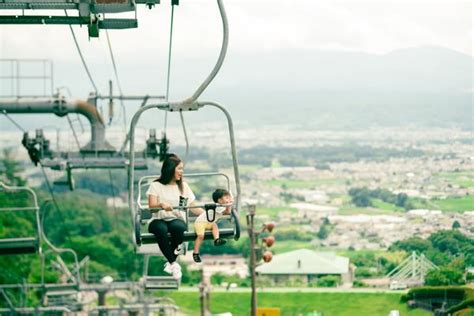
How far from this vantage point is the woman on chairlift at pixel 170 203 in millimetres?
14047

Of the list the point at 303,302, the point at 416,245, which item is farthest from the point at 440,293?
the point at 303,302

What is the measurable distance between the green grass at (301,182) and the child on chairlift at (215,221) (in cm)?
13367

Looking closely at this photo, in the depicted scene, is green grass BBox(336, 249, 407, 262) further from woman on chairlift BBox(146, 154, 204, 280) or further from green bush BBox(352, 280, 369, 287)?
woman on chairlift BBox(146, 154, 204, 280)

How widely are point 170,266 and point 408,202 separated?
294 feet

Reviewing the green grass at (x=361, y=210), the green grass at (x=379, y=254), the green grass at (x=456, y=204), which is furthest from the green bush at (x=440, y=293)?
the green grass at (x=361, y=210)

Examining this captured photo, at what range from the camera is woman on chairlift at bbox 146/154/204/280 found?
1405cm

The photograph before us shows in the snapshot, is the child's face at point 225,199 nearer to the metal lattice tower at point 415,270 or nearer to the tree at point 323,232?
the metal lattice tower at point 415,270

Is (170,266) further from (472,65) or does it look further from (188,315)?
(472,65)

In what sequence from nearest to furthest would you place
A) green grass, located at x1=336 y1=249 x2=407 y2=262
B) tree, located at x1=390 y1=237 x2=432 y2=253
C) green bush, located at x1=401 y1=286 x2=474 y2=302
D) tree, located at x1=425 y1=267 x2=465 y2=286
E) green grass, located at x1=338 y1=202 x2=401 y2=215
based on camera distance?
tree, located at x1=425 y1=267 x2=465 y2=286, green bush, located at x1=401 y1=286 x2=474 y2=302, tree, located at x1=390 y1=237 x2=432 y2=253, green grass, located at x1=336 y1=249 x2=407 y2=262, green grass, located at x1=338 y1=202 x2=401 y2=215

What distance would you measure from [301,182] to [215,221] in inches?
5537

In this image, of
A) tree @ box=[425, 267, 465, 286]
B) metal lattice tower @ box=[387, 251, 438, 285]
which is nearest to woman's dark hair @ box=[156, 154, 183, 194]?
tree @ box=[425, 267, 465, 286]

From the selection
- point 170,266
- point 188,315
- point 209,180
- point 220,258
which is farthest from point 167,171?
point 209,180

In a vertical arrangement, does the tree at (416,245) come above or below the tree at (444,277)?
below

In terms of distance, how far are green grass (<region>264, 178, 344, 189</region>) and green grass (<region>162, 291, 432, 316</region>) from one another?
68848 millimetres
